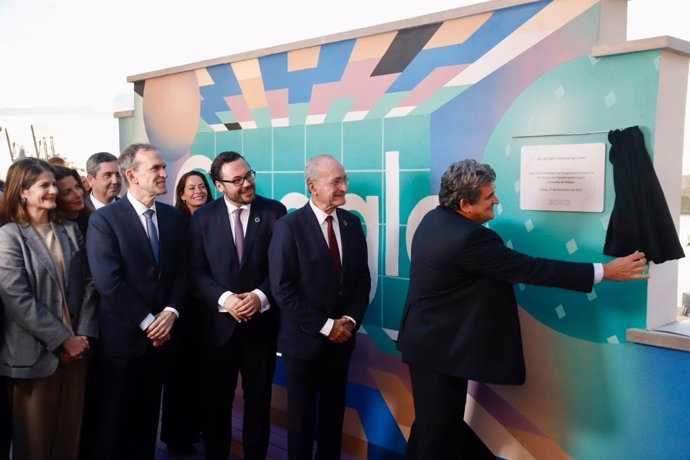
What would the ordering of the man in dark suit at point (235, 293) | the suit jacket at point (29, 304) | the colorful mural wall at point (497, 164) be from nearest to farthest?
the colorful mural wall at point (497, 164)
the suit jacket at point (29, 304)
the man in dark suit at point (235, 293)

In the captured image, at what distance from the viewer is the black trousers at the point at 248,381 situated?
3389mm

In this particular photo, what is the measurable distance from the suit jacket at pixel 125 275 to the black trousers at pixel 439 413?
135 centimetres

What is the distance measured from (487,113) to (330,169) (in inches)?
31.8

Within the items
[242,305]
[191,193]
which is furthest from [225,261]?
[191,193]

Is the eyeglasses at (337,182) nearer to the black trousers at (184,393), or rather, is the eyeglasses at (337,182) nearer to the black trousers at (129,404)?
the black trousers at (129,404)

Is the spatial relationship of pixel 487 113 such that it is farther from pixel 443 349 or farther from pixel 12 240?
pixel 12 240

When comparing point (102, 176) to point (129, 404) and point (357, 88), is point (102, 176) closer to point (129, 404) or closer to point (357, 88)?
point (129, 404)

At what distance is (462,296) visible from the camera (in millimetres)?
2676

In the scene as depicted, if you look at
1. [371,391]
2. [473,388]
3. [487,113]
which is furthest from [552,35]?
[371,391]

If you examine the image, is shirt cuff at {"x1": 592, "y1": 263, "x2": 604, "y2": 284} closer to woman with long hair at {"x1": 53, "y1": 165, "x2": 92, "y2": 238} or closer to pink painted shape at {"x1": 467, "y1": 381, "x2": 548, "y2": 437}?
pink painted shape at {"x1": 467, "y1": 381, "x2": 548, "y2": 437}

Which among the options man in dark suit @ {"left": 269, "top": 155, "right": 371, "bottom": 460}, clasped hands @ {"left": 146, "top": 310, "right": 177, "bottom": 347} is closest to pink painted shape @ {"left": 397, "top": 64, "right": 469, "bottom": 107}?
man in dark suit @ {"left": 269, "top": 155, "right": 371, "bottom": 460}

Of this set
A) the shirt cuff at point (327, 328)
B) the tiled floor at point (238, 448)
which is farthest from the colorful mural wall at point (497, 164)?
the shirt cuff at point (327, 328)

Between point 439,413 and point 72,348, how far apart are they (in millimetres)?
1780

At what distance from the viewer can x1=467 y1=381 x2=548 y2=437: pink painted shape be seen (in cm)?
305
